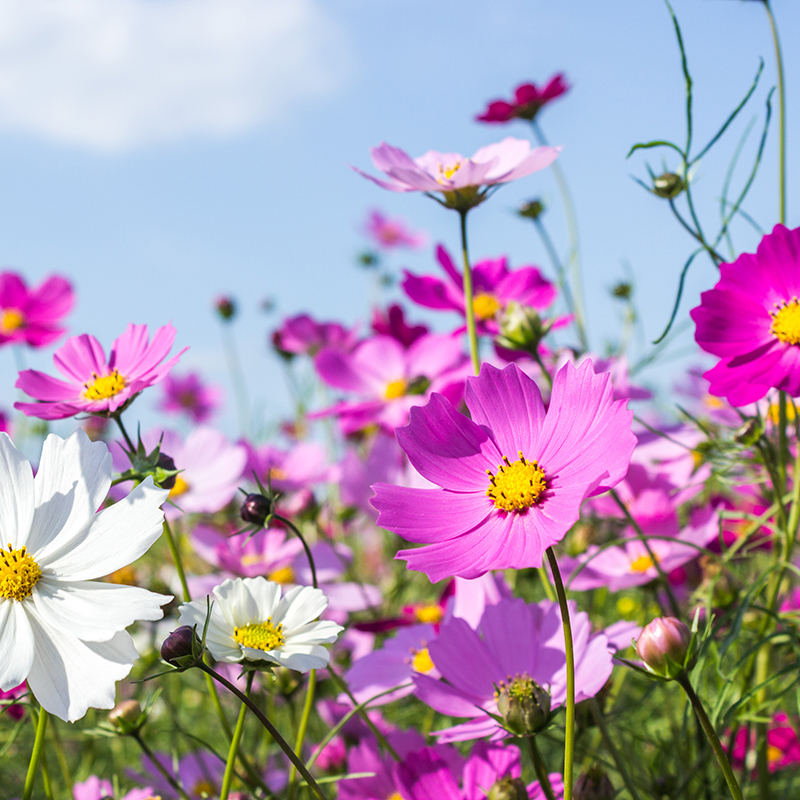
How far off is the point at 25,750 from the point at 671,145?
45.3 inches

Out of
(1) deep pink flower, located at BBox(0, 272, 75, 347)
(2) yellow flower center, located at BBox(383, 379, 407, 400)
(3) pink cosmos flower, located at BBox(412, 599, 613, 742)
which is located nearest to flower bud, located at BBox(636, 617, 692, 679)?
(3) pink cosmos flower, located at BBox(412, 599, 613, 742)

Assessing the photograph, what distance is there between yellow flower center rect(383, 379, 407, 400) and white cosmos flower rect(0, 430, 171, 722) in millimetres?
665

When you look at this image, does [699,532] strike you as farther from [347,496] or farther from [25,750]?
[25,750]

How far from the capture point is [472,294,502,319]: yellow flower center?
100 centimetres

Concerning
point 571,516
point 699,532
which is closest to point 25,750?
point 699,532

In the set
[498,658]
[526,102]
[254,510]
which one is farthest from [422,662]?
[526,102]

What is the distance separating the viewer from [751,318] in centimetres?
57

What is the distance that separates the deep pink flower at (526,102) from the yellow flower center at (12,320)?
87 centimetres

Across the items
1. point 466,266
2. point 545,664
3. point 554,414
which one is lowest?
→ point 545,664

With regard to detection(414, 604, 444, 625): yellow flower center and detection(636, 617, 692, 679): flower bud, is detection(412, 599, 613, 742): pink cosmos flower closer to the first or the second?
detection(636, 617, 692, 679): flower bud

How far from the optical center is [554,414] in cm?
46

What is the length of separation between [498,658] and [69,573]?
0.98 ft

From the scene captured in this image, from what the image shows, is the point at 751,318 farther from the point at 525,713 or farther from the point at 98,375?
the point at 98,375

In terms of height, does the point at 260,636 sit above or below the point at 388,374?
below
